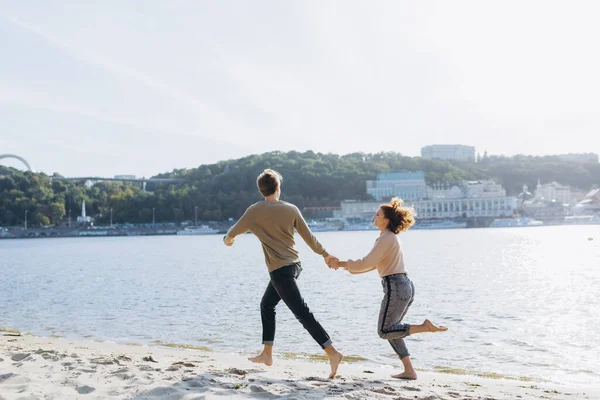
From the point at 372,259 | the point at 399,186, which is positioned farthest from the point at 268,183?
the point at 399,186

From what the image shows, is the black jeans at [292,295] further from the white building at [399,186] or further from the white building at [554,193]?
the white building at [554,193]

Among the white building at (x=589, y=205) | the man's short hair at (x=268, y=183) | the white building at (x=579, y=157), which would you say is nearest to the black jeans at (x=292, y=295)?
the man's short hair at (x=268, y=183)

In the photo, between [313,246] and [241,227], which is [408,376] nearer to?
[313,246]

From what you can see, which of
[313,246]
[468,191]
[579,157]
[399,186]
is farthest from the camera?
[579,157]

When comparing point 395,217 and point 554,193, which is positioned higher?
point 554,193

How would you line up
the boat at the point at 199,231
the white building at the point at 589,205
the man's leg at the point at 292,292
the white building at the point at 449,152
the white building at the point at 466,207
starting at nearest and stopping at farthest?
the man's leg at the point at 292,292 < the boat at the point at 199,231 < the white building at the point at 589,205 < the white building at the point at 466,207 < the white building at the point at 449,152

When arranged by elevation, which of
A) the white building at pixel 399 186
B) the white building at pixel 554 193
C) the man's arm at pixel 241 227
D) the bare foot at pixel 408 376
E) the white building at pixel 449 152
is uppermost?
the white building at pixel 449 152

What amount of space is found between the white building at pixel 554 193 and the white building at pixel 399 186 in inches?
923

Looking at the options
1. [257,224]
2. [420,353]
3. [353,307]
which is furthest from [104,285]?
[257,224]

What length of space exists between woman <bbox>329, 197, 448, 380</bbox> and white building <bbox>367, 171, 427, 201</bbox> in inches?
5242

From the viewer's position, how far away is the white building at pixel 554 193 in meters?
146

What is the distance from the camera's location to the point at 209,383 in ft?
17.8

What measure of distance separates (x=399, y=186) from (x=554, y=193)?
31837 mm

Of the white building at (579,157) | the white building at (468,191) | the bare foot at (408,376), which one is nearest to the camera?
the bare foot at (408,376)
